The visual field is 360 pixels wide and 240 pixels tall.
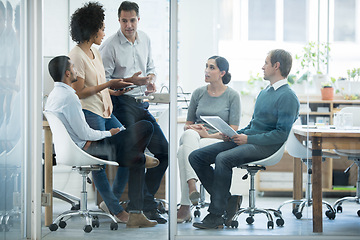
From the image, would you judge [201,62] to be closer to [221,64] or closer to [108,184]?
[221,64]

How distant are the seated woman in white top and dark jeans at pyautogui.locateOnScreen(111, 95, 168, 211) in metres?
0.14

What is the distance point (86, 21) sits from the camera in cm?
413

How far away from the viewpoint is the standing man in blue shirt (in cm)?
412

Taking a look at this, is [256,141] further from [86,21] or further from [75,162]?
[86,21]

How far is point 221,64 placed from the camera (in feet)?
13.7

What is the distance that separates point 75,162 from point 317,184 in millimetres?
1825

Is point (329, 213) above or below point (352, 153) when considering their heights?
below

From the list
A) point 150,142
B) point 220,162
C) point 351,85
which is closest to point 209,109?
point 220,162

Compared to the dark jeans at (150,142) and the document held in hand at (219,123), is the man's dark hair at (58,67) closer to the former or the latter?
the dark jeans at (150,142)

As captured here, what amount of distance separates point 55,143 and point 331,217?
2153mm

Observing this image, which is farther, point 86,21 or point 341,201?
point 341,201

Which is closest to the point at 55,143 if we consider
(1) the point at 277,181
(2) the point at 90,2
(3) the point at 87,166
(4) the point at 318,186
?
(3) the point at 87,166

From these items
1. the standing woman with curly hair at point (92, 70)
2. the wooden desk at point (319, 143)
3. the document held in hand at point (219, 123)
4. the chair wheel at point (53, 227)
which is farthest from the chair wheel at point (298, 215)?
the chair wheel at point (53, 227)

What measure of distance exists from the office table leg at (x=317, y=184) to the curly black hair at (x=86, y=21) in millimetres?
1842
